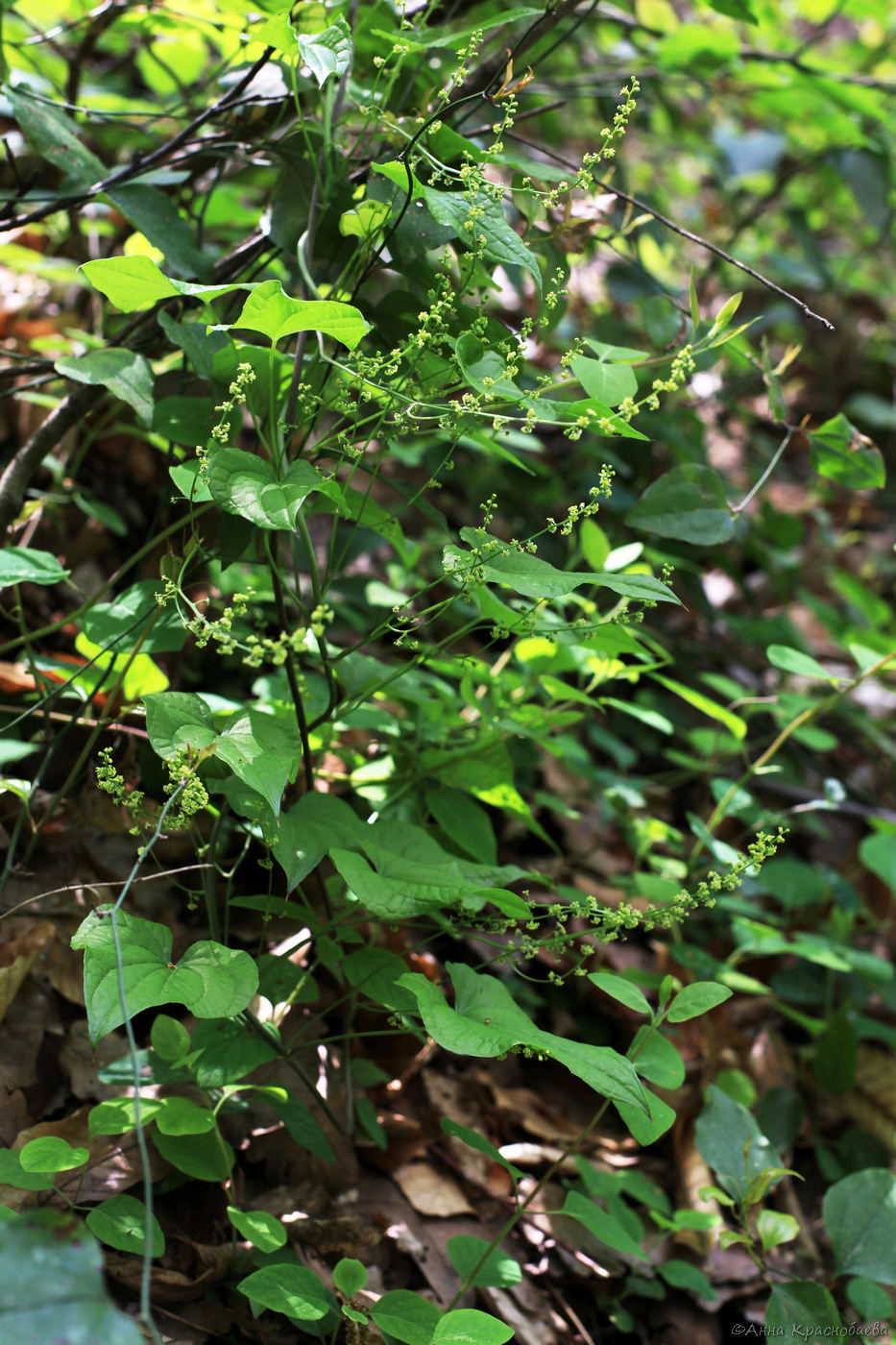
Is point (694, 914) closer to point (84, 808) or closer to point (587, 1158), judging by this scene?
point (587, 1158)

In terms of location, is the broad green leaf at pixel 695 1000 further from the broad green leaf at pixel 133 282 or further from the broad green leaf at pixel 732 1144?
the broad green leaf at pixel 133 282

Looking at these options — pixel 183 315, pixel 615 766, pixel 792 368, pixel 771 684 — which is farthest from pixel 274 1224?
pixel 792 368

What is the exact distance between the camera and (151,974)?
2.48 feet

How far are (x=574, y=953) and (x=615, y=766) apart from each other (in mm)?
787

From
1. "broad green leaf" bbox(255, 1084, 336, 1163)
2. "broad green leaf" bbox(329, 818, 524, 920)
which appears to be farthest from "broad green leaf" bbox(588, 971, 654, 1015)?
"broad green leaf" bbox(255, 1084, 336, 1163)

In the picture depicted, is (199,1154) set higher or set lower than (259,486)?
lower

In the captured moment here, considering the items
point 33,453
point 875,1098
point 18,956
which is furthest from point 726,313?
point 875,1098

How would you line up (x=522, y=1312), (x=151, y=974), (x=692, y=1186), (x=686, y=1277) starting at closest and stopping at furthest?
(x=151, y=974) < (x=522, y=1312) < (x=686, y=1277) < (x=692, y=1186)

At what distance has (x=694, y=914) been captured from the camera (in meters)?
1.89

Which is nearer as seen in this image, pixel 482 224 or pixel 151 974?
pixel 151 974

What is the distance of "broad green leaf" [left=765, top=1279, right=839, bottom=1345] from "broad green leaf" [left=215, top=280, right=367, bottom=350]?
123 centimetres

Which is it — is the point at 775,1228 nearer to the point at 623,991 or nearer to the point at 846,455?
the point at 623,991

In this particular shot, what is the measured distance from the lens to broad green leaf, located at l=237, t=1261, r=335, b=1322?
0.85 meters

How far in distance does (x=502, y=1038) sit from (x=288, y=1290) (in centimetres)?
35
